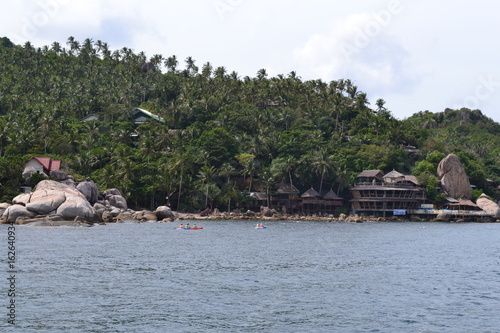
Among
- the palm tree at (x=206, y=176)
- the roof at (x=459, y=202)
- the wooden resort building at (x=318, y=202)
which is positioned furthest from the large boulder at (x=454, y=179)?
the palm tree at (x=206, y=176)

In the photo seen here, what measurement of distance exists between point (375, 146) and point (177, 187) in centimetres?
4452

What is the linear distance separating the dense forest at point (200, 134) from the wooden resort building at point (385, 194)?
2868mm

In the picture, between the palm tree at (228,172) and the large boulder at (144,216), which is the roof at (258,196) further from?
the large boulder at (144,216)

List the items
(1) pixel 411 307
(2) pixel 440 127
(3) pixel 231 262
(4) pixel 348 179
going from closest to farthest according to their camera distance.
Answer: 1. (1) pixel 411 307
2. (3) pixel 231 262
3. (4) pixel 348 179
4. (2) pixel 440 127

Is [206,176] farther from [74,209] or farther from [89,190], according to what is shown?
[74,209]

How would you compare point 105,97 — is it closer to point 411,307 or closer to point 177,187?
point 177,187

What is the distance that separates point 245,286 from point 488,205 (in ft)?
310

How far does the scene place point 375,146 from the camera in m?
127

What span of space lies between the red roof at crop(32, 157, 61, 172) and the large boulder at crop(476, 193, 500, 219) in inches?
3094

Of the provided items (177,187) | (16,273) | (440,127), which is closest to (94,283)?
(16,273)

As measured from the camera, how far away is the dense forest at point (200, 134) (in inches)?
4218

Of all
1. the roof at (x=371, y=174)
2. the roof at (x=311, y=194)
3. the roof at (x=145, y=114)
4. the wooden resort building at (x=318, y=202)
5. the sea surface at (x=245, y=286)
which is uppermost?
the roof at (x=145, y=114)

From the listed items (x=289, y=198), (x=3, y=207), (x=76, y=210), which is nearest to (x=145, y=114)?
(x=289, y=198)

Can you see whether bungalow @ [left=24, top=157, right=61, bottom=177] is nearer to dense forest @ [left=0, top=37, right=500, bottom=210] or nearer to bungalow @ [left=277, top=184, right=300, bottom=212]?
dense forest @ [left=0, top=37, right=500, bottom=210]
